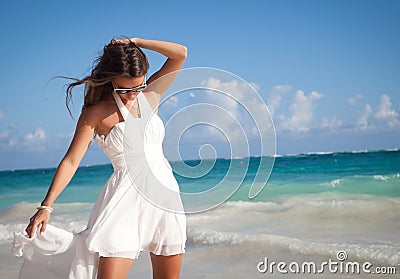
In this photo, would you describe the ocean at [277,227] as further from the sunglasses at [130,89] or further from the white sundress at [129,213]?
the sunglasses at [130,89]

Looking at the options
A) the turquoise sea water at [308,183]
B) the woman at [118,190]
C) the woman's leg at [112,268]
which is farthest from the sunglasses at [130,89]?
the turquoise sea water at [308,183]

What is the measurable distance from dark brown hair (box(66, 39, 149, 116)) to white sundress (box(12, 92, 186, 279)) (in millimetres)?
114

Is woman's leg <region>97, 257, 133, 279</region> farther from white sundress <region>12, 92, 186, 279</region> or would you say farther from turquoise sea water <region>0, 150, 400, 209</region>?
turquoise sea water <region>0, 150, 400, 209</region>

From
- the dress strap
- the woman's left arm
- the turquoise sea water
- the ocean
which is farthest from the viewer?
the turquoise sea water

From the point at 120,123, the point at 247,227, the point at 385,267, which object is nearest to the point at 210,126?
the point at 120,123

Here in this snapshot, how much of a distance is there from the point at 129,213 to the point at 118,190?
0.12 meters

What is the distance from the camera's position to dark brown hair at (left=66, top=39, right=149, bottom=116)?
2.46 metres

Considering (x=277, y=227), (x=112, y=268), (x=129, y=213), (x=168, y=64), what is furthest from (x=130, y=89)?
(x=277, y=227)

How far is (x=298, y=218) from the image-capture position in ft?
25.9

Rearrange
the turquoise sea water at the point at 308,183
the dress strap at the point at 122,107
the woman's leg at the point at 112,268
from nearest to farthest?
1. the woman's leg at the point at 112,268
2. the dress strap at the point at 122,107
3. the turquoise sea water at the point at 308,183

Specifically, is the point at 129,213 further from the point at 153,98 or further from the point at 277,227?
the point at 277,227

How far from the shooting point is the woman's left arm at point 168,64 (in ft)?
8.80

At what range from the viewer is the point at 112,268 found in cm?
244

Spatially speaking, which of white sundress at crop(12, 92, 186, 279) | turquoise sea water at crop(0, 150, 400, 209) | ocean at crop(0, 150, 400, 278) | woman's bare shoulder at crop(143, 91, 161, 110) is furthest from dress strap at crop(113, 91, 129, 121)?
turquoise sea water at crop(0, 150, 400, 209)
